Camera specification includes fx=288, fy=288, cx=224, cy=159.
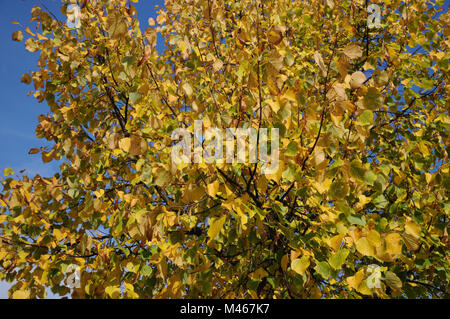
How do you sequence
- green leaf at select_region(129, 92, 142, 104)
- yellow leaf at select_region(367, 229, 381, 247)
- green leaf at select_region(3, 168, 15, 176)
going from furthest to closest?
green leaf at select_region(3, 168, 15, 176) → green leaf at select_region(129, 92, 142, 104) → yellow leaf at select_region(367, 229, 381, 247)

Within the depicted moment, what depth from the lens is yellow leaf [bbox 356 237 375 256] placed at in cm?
126

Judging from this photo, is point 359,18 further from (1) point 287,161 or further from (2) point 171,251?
(2) point 171,251

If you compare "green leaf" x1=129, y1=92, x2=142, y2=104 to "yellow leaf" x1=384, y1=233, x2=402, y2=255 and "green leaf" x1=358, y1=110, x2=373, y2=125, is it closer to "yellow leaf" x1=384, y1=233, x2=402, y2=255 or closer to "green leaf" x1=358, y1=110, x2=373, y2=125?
"green leaf" x1=358, y1=110, x2=373, y2=125

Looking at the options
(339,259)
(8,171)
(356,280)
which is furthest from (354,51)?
(8,171)

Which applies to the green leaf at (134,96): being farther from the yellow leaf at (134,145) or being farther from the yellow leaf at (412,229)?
the yellow leaf at (412,229)

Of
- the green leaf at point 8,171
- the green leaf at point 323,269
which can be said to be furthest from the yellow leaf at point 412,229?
the green leaf at point 8,171

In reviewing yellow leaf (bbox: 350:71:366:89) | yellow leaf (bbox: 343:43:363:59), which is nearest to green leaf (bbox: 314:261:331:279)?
yellow leaf (bbox: 350:71:366:89)

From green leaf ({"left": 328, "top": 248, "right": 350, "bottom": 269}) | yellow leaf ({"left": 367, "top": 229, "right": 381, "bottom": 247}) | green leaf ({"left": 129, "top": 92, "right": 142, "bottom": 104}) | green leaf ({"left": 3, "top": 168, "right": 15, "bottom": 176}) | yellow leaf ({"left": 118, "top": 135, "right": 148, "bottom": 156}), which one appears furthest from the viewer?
green leaf ({"left": 3, "top": 168, "right": 15, "bottom": 176})

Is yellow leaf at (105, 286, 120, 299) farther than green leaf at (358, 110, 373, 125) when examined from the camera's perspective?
Yes

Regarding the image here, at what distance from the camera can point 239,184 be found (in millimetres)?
2000

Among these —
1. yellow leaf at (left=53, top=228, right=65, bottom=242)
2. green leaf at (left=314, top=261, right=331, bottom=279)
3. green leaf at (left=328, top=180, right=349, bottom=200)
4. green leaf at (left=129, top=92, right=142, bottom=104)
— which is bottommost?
A: green leaf at (left=314, top=261, right=331, bottom=279)

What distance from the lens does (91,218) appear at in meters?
2.36

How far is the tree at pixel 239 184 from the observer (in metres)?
1.47
